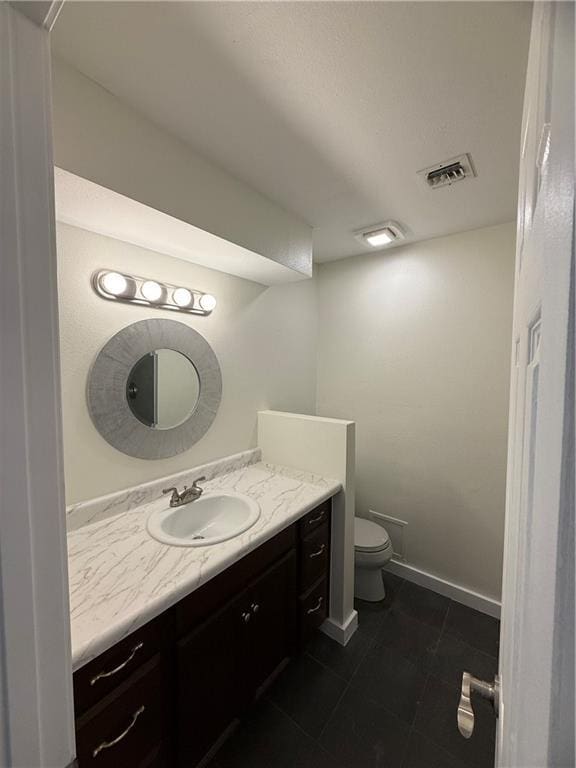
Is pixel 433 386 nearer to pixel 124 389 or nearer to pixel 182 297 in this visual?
pixel 182 297

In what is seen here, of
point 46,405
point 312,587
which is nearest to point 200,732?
point 312,587

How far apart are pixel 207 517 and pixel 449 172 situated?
1.94m

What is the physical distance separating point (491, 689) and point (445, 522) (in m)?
1.55

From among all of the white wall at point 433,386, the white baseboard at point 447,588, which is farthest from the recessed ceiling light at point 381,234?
the white baseboard at point 447,588

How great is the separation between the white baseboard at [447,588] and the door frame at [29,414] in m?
2.21

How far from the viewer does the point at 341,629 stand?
1652 millimetres

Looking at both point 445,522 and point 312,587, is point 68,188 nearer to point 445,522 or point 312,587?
point 312,587

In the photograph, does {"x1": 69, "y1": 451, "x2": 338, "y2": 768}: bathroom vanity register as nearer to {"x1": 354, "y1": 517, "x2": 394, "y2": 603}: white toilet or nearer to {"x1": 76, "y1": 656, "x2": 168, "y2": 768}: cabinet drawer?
{"x1": 76, "y1": 656, "x2": 168, "y2": 768}: cabinet drawer

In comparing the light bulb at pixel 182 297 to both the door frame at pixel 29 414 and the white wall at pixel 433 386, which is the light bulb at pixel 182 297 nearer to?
the door frame at pixel 29 414

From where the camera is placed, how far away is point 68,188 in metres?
0.93

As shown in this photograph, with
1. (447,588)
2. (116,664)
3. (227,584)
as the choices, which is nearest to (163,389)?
(227,584)

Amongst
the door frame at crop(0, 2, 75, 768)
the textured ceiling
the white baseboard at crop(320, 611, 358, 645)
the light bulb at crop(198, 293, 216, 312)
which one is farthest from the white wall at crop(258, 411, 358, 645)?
the door frame at crop(0, 2, 75, 768)

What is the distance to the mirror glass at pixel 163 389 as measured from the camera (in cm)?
142

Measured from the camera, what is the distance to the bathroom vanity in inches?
30.9
